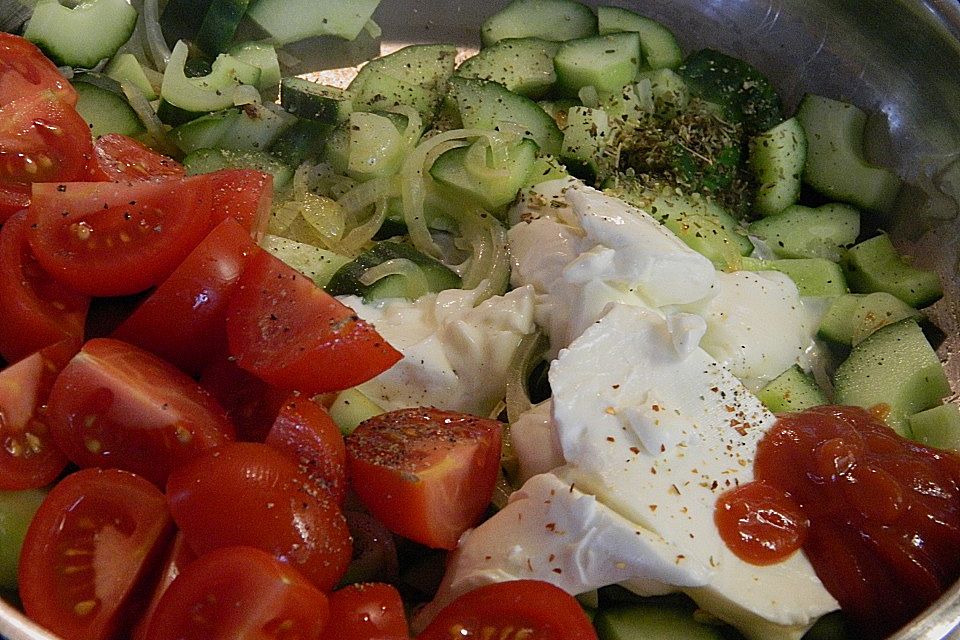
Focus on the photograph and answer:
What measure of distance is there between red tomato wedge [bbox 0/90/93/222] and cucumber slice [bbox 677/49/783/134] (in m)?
2.13

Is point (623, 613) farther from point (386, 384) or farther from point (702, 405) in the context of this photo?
point (386, 384)

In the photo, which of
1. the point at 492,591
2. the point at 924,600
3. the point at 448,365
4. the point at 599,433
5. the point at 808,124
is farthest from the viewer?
the point at 808,124

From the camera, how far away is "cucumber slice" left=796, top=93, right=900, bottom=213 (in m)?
3.09

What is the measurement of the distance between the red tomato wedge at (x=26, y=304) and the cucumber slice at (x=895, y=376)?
2.14 m

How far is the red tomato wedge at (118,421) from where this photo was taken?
6.35 feet

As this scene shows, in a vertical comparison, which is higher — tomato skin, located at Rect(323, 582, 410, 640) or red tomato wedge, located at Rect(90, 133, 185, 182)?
tomato skin, located at Rect(323, 582, 410, 640)

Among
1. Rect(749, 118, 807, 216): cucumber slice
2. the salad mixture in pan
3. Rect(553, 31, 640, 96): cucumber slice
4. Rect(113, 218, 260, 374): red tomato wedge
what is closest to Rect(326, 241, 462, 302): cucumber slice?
the salad mixture in pan

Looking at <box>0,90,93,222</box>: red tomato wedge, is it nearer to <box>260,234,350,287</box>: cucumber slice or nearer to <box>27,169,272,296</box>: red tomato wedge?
<box>27,169,272,296</box>: red tomato wedge

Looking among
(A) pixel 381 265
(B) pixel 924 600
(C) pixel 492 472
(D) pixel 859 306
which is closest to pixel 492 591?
(C) pixel 492 472

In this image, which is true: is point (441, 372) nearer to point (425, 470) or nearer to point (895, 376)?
point (425, 470)

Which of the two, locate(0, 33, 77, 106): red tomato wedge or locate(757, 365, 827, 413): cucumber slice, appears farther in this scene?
locate(0, 33, 77, 106): red tomato wedge

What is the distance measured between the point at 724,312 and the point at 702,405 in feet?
1.47

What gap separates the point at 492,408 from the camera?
253 centimetres

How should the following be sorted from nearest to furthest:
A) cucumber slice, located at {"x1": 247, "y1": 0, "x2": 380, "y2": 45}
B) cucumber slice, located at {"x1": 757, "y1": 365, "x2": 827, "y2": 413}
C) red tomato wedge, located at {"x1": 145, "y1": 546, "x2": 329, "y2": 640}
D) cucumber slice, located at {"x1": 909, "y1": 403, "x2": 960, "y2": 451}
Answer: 1. red tomato wedge, located at {"x1": 145, "y1": 546, "x2": 329, "y2": 640}
2. cucumber slice, located at {"x1": 909, "y1": 403, "x2": 960, "y2": 451}
3. cucumber slice, located at {"x1": 757, "y1": 365, "x2": 827, "y2": 413}
4. cucumber slice, located at {"x1": 247, "y1": 0, "x2": 380, "y2": 45}
